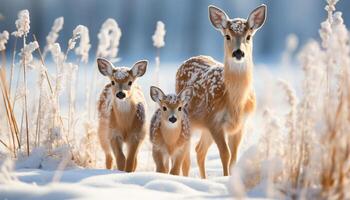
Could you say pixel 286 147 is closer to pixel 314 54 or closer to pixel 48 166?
pixel 314 54

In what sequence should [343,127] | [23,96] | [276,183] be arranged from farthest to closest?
[23,96]
[276,183]
[343,127]

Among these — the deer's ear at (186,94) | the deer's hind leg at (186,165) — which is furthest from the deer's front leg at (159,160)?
the deer's ear at (186,94)

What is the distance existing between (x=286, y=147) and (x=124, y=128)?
9.01 feet

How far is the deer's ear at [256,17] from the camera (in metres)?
7.74

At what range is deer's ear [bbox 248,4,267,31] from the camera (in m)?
7.74

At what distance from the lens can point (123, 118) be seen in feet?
25.7

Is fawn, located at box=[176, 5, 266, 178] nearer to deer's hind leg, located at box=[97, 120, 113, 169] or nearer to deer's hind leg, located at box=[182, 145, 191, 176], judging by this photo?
deer's hind leg, located at box=[182, 145, 191, 176]

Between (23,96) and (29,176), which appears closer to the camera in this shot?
(29,176)

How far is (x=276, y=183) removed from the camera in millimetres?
5266

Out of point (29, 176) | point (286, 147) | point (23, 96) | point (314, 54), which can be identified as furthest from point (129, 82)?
point (314, 54)

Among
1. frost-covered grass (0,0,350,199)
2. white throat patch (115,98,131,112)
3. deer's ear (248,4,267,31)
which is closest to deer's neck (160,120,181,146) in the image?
white throat patch (115,98,131,112)


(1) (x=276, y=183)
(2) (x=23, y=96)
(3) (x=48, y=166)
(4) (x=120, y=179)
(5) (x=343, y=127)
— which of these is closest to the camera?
(5) (x=343, y=127)

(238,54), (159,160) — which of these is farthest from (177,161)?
(238,54)

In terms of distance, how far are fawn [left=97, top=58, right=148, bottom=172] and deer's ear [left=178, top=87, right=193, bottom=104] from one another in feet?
1.50
